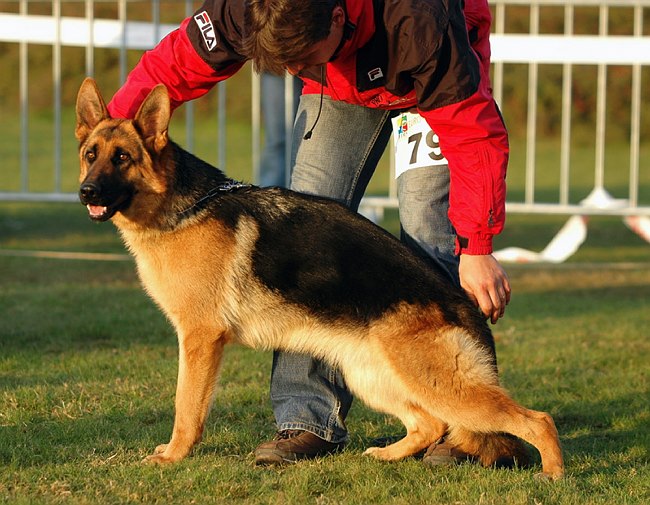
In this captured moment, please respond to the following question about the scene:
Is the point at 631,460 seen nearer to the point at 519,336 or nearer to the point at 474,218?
the point at 474,218

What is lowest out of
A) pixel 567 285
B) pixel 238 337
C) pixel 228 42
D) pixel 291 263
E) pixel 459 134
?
pixel 567 285

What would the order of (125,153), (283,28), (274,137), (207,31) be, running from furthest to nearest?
(274,137) < (125,153) < (207,31) < (283,28)

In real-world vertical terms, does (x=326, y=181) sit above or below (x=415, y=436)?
above

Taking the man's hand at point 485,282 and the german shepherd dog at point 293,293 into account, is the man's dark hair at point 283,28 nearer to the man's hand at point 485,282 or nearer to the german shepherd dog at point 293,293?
the german shepherd dog at point 293,293

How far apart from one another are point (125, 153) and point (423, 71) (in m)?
1.20

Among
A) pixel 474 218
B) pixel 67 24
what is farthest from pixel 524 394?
pixel 67 24

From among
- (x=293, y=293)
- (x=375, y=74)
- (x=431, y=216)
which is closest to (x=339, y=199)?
(x=431, y=216)

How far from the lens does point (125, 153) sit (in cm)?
396

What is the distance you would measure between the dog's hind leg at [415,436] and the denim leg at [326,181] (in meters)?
0.20

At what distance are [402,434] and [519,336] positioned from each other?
2187mm

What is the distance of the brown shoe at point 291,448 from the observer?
393 cm

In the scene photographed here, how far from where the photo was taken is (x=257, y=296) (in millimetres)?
3932

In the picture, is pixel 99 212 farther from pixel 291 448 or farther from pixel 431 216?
pixel 431 216

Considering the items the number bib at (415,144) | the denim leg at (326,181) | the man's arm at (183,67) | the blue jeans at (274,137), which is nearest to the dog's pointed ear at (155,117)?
the man's arm at (183,67)
